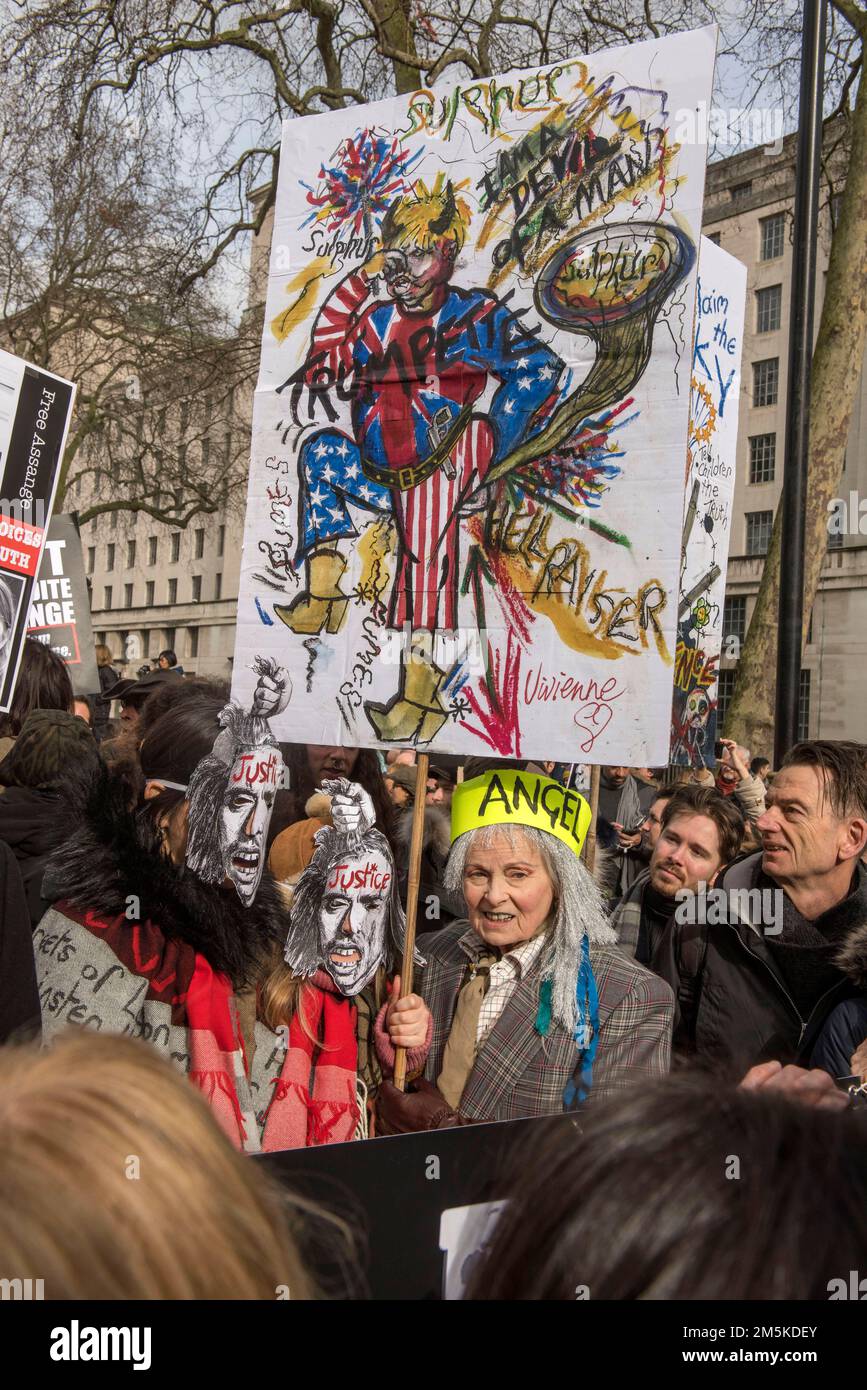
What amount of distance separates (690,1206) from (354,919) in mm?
1999

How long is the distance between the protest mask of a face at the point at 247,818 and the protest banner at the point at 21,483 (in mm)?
761

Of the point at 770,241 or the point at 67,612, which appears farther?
the point at 770,241

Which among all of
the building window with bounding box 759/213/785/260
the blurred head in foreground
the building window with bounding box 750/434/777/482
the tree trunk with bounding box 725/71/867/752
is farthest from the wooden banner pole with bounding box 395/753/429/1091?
the building window with bounding box 759/213/785/260

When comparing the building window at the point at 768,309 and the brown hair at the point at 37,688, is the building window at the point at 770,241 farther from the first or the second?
the brown hair at the point at 37,688

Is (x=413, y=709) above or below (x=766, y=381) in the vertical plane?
below

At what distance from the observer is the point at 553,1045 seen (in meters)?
2.74

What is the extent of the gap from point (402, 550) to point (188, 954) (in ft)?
3.72

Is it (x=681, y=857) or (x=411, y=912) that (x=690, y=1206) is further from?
(x=681, y=857)

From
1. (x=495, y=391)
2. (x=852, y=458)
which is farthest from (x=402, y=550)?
(x=852, y=458)

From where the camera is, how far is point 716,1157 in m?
0.94

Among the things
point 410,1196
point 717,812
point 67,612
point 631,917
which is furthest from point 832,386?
point 410,1196

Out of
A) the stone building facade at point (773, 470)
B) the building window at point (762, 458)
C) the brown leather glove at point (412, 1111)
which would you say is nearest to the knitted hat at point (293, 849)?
the brown leather glove at point (412, 1111)

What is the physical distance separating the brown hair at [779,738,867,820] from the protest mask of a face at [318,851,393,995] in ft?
3.61

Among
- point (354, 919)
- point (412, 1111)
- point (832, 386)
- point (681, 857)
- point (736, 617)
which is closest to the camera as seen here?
point (412, 1111)
